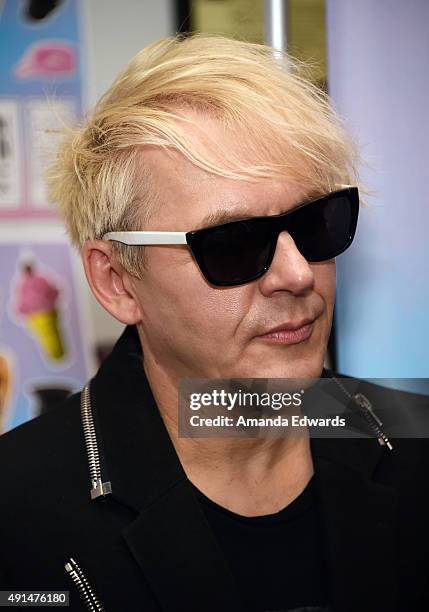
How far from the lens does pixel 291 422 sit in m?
1.30

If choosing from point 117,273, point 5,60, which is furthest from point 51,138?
point 117,273

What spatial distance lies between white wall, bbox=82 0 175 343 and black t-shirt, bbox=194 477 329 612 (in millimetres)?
845

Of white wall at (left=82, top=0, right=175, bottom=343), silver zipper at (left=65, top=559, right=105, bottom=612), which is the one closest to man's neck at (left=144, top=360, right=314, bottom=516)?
silver zipper at (left=65, top=559, right=105, bottom=612)

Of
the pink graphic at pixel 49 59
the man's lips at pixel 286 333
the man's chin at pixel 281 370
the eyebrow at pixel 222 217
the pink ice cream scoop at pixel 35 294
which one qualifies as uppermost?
the pink graphic at pixel 49 59

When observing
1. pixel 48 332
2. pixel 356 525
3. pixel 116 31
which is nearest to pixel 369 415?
pixel 356 525

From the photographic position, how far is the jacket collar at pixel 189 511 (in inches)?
44.6

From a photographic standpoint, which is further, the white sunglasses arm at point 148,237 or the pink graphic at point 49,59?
the pink graphic at point 49,59

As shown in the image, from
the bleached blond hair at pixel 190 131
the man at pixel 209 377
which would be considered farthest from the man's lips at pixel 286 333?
the bleached blond hair at pixel 190 131

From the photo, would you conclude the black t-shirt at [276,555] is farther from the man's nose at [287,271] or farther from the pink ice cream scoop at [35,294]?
the pink ice cream scoop at [35,294]

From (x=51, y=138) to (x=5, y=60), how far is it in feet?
0.64

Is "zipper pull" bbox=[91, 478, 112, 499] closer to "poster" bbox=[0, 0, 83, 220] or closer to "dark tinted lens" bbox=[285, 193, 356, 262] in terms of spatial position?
"dark tinted lens" bbox=[285, 193, 356, 262]

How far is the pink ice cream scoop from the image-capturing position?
1614mm

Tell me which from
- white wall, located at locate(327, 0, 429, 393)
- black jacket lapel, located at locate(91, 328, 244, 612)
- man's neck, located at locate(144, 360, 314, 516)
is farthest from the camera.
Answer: white wall, located at locate(327, 0, 429, 393)

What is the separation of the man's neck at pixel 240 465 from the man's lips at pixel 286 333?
210 mm
